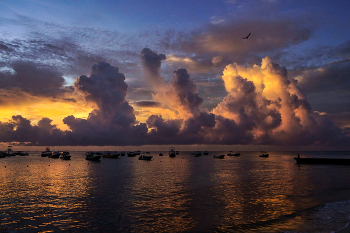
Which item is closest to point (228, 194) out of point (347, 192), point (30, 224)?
point (347, 192)

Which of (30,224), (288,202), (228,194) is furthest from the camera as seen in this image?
(228,194)

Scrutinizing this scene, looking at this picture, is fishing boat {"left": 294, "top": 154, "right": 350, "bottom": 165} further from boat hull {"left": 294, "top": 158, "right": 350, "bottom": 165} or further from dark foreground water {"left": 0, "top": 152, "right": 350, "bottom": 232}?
dark foreground water {"left": 0, "top": 152, "right": 350, "bottom": 232}

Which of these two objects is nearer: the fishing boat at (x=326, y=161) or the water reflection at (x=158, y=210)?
the water reflection at (x=158, y=210)

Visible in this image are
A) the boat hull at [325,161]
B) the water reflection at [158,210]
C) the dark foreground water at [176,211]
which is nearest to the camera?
the dark foreground water at [176,211]

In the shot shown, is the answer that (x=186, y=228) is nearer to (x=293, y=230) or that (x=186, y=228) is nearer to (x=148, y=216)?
(x=148, y=216)

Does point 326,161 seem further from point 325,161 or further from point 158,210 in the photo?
point 158,210

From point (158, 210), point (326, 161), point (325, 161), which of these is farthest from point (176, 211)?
point (326, 161)

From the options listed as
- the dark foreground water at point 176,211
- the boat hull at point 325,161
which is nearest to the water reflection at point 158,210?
the dark foreground water at point 176,211

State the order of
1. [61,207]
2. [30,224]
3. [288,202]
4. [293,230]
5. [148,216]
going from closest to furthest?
[293,230], [30,224], [148,216], [61,207], [288,202]

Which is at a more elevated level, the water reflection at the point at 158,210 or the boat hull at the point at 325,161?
the water reflection at the point at 158,210

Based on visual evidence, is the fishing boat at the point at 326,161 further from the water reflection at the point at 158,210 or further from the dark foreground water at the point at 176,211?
the water reflection at the point at 158,210

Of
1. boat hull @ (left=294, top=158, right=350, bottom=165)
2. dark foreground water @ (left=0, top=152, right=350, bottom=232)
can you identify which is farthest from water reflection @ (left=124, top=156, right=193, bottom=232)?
boat hull @ (left=294, top=158, right=350, bottom=165)

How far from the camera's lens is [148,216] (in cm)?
2558

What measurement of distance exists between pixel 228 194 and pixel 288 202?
9.15 metres
